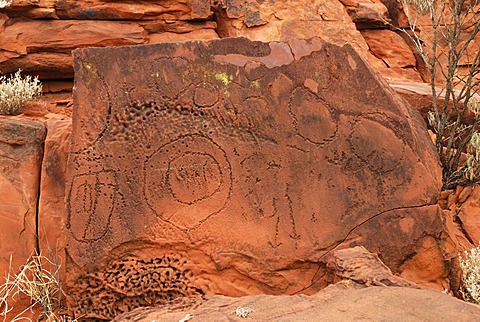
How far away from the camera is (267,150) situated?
3.76m

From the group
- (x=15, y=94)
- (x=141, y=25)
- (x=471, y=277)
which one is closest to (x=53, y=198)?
(x=15, y=94)

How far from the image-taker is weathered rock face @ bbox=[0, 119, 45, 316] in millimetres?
3809

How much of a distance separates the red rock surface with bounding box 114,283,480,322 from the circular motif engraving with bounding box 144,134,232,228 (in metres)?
0.72

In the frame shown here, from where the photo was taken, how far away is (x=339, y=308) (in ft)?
8.84

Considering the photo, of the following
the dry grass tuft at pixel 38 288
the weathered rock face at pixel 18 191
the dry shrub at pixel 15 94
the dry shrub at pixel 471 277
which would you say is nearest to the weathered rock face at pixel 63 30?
the dry shrub at pixel 15 94

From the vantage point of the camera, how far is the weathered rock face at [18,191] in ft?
12.5

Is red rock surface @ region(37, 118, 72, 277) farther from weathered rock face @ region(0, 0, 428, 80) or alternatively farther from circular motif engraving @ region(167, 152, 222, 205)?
weathered rock face @ region(0, 0, 428, 80)

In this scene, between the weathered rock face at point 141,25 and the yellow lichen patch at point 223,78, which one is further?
the weathered rock face at point 141,25

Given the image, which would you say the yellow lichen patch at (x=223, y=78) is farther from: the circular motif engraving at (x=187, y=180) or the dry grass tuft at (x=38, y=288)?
the dry grass tuft at (x=38, y=288)

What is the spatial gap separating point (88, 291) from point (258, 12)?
4.15 meters

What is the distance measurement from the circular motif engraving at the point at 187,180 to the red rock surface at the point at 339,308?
0.72m

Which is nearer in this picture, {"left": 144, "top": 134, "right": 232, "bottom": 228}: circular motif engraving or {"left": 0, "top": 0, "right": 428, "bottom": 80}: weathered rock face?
{"left": 144, "top": 134, "right": 232, "bottom": 228}: circular motif engraving

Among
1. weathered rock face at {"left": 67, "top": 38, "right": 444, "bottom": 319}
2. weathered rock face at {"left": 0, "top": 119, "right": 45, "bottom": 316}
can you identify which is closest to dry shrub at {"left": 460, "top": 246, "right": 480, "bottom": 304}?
weathered rock face at {"left": 67, "top": 38, "right": 444, "bottom": 319}

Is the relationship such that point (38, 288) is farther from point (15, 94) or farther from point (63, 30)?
point (63, 30)
